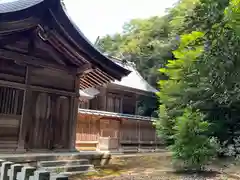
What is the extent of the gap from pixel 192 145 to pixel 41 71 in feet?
17.2

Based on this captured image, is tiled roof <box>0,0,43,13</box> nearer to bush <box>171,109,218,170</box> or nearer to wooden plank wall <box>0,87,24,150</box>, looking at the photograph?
wooden plank wall <box>0,87,24,150</box>

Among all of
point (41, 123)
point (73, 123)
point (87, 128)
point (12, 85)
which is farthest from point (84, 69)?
point (87, 128)

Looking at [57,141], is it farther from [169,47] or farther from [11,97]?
[169,47]

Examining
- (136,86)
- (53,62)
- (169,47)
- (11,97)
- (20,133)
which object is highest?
(169,47)

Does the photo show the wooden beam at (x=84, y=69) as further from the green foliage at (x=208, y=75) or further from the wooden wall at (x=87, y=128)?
the wooden wall at (x=87, y=128)

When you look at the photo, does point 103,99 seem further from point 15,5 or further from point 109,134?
point 15,5

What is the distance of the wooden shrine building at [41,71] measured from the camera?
7344mm

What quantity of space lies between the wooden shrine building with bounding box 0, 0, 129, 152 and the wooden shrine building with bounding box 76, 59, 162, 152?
19.7ft

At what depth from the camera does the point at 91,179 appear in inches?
268

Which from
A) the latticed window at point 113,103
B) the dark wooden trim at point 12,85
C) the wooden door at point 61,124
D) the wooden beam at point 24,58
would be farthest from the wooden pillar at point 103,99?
the dark wooden trim at point 12,85

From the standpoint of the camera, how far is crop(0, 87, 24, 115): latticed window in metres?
7.46

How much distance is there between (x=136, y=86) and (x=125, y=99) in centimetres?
172

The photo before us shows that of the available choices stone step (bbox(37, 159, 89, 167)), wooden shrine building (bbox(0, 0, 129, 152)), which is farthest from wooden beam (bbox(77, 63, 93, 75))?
stone step (bbox(37, 159, 89, 167))

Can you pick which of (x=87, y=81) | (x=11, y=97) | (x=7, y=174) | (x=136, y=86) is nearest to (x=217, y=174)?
(x=87, y=81)
